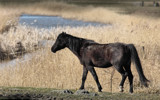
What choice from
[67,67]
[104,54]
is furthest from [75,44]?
[67,67]

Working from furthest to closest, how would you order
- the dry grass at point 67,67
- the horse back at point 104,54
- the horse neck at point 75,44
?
1. the dry grass at point 67,67
2. the horse neck at point 75,44
3. the horse back at point 104,54

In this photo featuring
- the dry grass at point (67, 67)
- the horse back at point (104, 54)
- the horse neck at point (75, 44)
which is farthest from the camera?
the dry grass at point (67, 67)

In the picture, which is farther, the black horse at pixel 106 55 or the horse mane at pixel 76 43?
the horse mane at pixel 76 43

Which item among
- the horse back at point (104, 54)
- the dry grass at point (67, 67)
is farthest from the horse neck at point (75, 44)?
the dry grass at point (67, 67)

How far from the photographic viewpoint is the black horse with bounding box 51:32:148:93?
9602 mm

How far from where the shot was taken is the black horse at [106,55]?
960 cm

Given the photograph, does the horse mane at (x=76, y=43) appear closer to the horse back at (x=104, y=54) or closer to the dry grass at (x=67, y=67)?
the horse back at (x=104, y=54)

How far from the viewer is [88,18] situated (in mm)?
45469

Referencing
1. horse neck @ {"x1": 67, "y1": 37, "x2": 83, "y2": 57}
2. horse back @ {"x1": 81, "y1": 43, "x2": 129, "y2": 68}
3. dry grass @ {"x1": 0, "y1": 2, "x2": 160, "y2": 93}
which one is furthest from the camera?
dry grass @ {"x1": 0, "y1": 2, "x2": 160, "y2": 93}

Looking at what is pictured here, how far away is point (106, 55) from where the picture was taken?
9812mm

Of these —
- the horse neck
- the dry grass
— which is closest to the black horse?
the horse neck

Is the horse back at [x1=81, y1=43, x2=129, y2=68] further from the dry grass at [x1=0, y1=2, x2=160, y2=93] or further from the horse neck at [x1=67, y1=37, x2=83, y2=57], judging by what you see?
the dry grass at [x1=0, y1=2, x2=160, y2=93]

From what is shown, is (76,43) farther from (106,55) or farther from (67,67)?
(67,67)

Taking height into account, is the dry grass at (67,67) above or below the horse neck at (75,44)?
below
